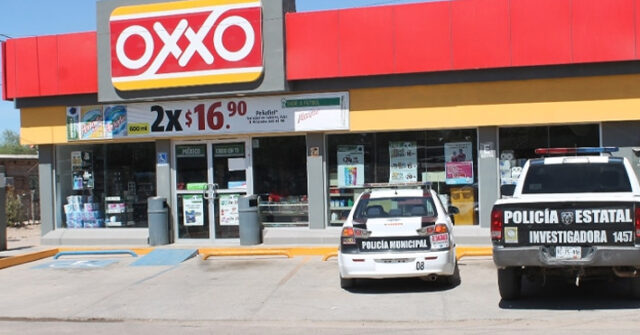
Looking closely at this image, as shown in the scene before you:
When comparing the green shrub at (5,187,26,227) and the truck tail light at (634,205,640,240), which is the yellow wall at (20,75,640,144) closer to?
the truck tail light at (634,205,640,240)

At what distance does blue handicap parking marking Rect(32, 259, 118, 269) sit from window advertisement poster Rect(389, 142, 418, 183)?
634 cm

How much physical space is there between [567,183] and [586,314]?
1.93m

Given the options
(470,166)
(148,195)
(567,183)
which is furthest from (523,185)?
(148,195)

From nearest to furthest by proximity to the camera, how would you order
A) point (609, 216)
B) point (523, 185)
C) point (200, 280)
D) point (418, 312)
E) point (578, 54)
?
point (609, 216) < point (418, 312) < point (523, 185) < point (200, 280) < point (578, 54)

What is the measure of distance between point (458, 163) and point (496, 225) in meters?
6.64

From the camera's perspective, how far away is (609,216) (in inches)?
309

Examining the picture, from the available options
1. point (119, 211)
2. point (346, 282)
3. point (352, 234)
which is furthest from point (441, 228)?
point (119, 211)

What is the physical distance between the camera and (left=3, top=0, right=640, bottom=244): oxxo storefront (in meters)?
13.9

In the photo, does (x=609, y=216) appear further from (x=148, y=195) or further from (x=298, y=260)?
(x=148, y=195)

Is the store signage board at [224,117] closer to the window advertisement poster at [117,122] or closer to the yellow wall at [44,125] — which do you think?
the window advertisement poster at [117,122]

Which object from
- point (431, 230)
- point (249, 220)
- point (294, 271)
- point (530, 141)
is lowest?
point (294, 271)

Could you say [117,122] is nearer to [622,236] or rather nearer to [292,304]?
[292,304]

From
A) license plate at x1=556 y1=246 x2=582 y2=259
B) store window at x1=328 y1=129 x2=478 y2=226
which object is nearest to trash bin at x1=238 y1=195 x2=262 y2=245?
store window at x1=328 y1=129 x2=478 y2=226

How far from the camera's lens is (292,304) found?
379 inches
